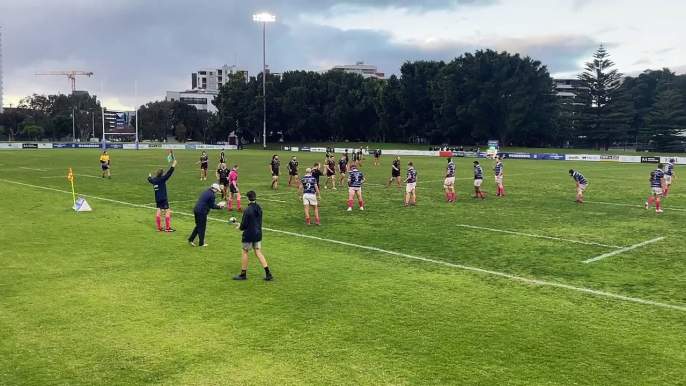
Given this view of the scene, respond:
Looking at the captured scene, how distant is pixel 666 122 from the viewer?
84375 mm

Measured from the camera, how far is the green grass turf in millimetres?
7430

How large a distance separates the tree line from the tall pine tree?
6.4 inches

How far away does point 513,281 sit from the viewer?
12141mm

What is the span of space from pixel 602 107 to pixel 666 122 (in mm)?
10286

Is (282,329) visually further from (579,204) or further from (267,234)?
(579,204)

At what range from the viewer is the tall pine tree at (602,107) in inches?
3514

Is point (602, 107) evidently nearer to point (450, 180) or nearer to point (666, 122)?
point (666, 122)

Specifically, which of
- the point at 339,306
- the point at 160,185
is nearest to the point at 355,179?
the point at 160,185

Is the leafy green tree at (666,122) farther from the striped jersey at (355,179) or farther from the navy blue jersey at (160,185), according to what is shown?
the navy blue jersey at (160,185)

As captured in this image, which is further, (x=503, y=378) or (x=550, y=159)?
(x=550, y=159)

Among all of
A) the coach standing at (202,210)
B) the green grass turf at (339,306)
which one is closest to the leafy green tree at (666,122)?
the green grass turf at (339,306)

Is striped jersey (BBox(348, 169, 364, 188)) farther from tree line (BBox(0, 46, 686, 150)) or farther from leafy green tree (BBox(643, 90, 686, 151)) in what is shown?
leafy green tree (BBox(643, 90, 686, 151))

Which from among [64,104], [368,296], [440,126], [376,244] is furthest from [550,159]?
[64,104]

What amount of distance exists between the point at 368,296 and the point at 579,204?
18.6m
